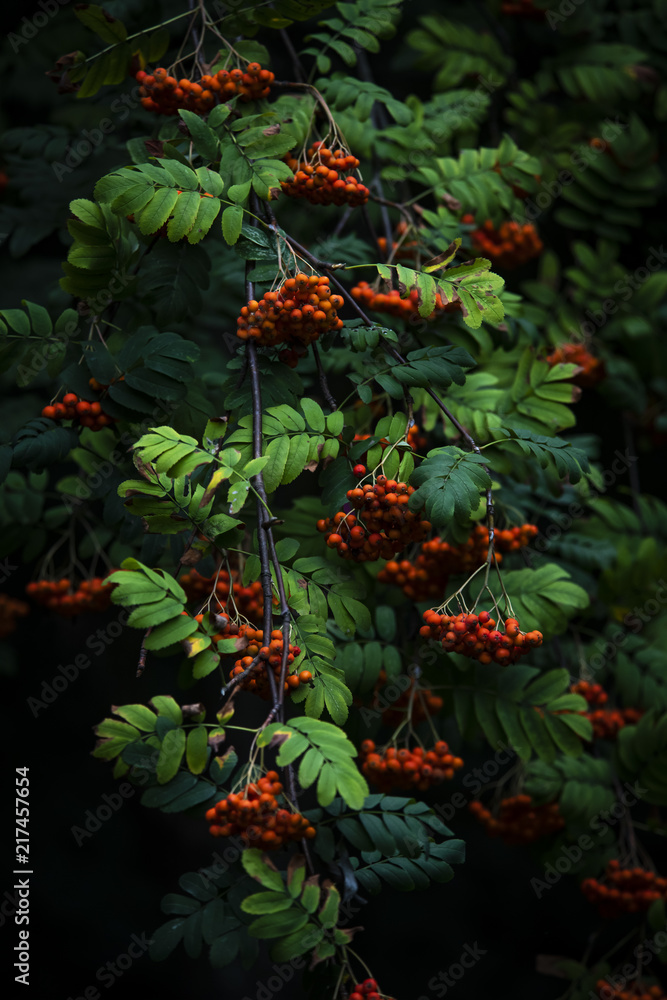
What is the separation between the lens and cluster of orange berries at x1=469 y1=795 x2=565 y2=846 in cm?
231

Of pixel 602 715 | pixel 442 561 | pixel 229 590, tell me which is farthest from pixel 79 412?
pixel 602 715

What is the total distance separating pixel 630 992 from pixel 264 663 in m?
1.80

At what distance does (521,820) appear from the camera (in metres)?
2.36

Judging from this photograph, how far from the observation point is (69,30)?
298cm

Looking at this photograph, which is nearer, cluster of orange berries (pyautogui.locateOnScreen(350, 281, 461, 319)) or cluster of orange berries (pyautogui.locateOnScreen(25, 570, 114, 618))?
cluster of orange berries (pyautogui.locateOnScreen(350, 281, 461, 319))

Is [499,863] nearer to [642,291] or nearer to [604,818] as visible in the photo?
[604,818]

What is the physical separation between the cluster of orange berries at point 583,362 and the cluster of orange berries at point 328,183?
A: 43.1 inches

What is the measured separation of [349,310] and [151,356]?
1.80m

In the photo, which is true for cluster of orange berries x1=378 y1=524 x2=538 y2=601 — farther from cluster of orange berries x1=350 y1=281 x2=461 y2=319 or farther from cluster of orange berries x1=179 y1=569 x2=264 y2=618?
cluster of orange berries x1=350 y1=281 x2=461 y2=319

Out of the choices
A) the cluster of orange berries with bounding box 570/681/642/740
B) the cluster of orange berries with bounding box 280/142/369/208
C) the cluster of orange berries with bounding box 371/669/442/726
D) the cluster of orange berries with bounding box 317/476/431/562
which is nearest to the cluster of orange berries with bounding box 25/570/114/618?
the cluster of orange berries with bounding box 371/669/442/726

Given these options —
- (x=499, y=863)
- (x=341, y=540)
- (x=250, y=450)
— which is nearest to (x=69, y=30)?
(x=250, y=450)

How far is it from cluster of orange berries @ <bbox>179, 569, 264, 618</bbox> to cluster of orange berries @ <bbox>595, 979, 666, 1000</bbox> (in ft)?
5.51

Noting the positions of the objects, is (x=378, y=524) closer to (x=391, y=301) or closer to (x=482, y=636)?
(x=482, y=636)

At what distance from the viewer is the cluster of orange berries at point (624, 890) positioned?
2289mm
